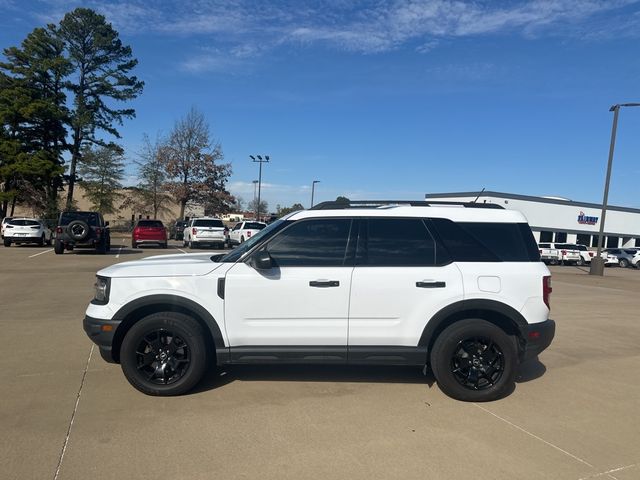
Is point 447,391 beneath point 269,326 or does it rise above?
beneath

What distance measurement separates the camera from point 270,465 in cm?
357

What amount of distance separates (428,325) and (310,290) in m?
1.17

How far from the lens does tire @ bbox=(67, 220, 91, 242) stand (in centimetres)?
2102

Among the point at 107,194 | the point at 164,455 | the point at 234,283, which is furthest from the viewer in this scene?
the point at 107,194

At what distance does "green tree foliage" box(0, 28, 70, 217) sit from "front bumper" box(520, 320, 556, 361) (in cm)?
3976

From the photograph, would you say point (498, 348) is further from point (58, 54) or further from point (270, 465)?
point (58, 54)

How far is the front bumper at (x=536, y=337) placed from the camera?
4945 mm

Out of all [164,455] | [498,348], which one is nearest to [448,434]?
[498,348]

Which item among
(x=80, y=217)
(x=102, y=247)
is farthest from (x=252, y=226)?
(x=80, y=217)

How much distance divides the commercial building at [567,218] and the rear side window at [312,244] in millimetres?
47670

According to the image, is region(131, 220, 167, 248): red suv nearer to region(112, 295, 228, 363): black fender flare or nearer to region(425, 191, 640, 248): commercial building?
region(112, 295, 228, 363): black fender flare

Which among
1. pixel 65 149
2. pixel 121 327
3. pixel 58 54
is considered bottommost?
pixel 121 327

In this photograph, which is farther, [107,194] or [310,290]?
[107,194]

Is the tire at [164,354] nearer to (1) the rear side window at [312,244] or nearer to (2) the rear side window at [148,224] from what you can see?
(1) the rear side window at [312,244]
